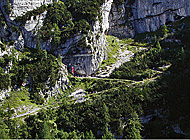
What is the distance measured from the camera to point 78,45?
8788 cm

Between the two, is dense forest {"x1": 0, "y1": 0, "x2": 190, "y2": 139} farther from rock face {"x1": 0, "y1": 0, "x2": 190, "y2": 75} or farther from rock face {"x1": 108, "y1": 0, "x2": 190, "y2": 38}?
rock face {"x1": 108, "y1": 0, "x2": 190, "y2": 38}

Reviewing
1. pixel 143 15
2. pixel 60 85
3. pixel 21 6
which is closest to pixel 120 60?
pixel 60 85

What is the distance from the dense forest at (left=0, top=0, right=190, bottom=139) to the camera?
59.1m

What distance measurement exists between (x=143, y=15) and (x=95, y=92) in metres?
57.6

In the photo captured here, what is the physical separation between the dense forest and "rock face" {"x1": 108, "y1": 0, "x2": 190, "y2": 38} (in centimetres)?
1330

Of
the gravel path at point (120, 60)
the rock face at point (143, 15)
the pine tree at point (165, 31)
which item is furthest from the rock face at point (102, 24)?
the pine tree at point (165, 31)

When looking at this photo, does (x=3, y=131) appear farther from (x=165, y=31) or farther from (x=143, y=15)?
(x=143, y=15)

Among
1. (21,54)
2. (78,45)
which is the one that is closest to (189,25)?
(78,45)

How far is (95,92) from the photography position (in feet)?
246

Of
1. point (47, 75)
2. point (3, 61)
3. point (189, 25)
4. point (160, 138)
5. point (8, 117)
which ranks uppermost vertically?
point (189, 25)

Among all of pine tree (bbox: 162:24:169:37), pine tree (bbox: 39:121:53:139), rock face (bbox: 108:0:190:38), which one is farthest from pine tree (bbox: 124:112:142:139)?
rock face (bbox: 108:0:190:38)

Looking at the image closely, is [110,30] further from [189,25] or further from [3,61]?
[3,61]

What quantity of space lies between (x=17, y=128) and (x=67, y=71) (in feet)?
118

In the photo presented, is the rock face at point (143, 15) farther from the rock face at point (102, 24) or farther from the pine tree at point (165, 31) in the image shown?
the pine tree at point (165, 31)
